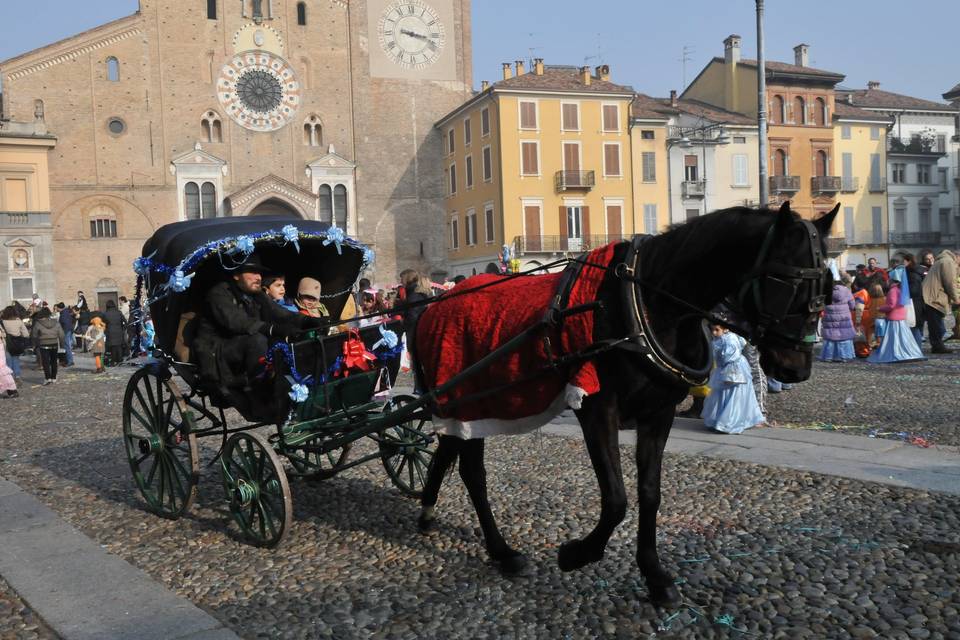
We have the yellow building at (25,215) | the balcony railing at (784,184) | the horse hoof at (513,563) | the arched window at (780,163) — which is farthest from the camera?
the arched window at (780,163)

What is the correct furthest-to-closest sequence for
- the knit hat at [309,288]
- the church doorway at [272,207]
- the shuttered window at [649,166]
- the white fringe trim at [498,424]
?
the shuttered window at [649,166]
the church doorway at [272,207]
the knit hat at [309,288]
the white fringe trim at [498,424]

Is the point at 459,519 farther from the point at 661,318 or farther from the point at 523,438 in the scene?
the point at 523,438

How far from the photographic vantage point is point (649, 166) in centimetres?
4225

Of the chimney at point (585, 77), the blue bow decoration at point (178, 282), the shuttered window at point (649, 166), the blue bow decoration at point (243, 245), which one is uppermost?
the chimney at point (585, 77)

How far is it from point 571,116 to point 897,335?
94.9 ft

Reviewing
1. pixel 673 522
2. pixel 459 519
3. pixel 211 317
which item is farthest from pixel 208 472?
pixel 673 522

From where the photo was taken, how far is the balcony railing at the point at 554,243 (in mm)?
39781

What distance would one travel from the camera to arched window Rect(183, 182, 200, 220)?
136 ft

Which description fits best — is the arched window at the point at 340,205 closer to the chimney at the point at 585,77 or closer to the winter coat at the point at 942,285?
the chimney at the point at 585,77

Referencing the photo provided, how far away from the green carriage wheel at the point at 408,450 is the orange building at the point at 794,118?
43.0m

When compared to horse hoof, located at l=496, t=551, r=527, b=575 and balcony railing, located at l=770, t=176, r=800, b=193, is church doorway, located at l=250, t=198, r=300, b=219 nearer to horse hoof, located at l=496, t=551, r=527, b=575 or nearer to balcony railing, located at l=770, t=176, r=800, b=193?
balcony railing, located at l=770, t=176, r=800, b=193

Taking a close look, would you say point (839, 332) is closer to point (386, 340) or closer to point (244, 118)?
point (386, 340)

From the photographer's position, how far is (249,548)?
4.91 meters

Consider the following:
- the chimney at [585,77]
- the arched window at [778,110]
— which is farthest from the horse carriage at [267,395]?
the arched window at [778,110]
